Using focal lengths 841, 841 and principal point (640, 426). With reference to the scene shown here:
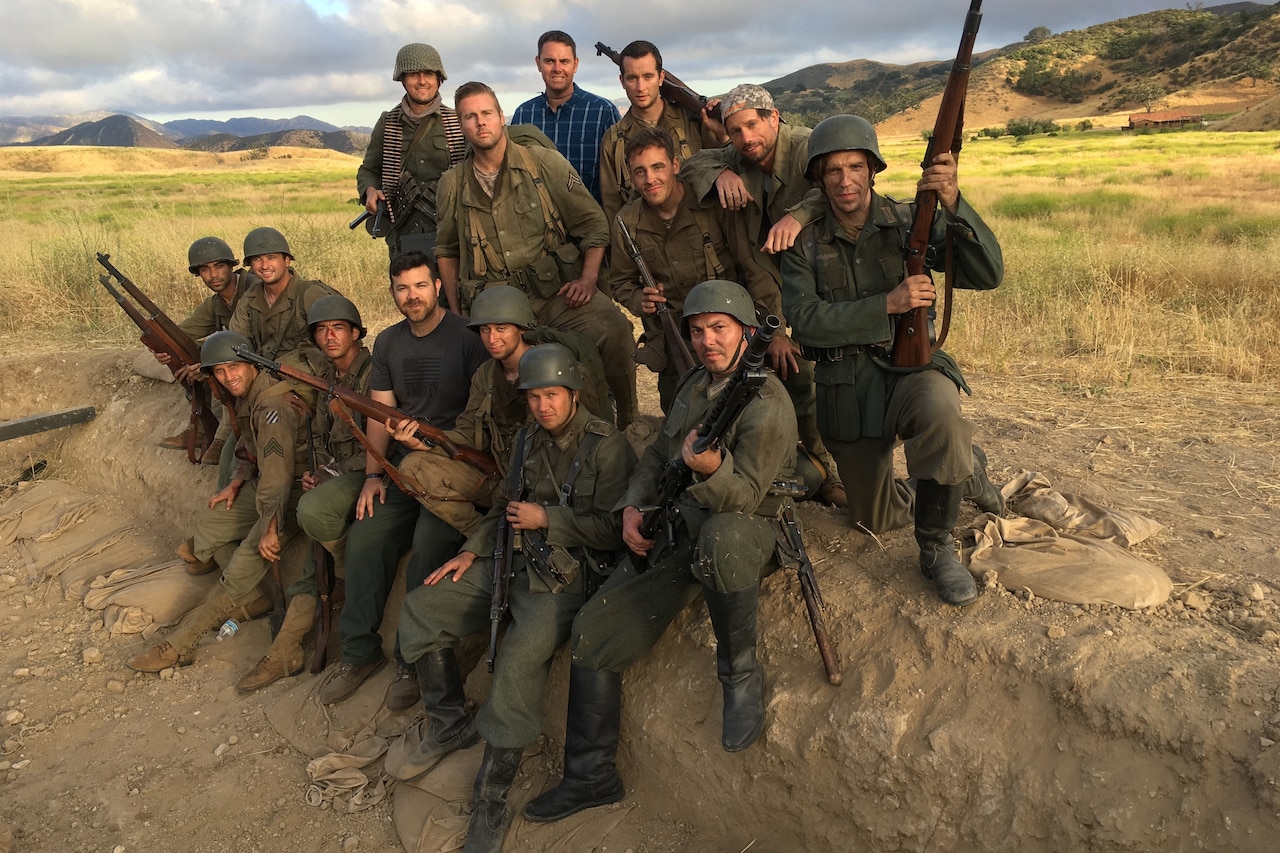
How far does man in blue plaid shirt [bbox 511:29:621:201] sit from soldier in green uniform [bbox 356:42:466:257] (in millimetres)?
562

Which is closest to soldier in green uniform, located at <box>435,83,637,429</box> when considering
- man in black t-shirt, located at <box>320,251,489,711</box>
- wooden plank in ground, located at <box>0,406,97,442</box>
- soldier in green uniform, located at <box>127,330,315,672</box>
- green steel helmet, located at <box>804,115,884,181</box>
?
man in black t-shirt, located at <box>320,251,489,711</box>

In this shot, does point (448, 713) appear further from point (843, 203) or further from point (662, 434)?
point (843, 203)

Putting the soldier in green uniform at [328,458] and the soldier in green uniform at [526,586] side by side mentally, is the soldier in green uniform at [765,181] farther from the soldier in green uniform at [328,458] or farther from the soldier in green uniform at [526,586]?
the soldier in green uniform at [328,458]

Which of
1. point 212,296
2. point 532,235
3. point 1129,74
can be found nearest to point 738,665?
point 532,235

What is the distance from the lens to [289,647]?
534 centimetres

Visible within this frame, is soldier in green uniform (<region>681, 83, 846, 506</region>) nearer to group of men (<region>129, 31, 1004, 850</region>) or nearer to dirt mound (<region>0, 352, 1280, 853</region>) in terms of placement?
group of men (<region>129, 31, 1004, 850</region>)

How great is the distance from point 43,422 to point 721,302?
23.3 feet

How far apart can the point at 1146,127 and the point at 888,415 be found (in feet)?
160

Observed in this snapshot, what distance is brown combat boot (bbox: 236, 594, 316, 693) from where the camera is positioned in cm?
530

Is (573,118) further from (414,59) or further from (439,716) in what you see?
(439,716)

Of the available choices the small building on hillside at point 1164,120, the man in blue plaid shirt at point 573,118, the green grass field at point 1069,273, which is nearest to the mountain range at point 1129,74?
the small building on hillside at point 1164,120

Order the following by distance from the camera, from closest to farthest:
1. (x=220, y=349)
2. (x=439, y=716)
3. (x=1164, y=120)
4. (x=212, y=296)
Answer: (x=439, y=716) → (x=220, y=349) → (x=212, y=296) → (x=1164, y=120)

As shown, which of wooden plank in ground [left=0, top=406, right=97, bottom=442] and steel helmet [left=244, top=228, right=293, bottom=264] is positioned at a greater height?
steel helmet [left=244, top=228, right=293, bottom=264]

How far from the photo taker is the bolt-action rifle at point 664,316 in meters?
4.67
